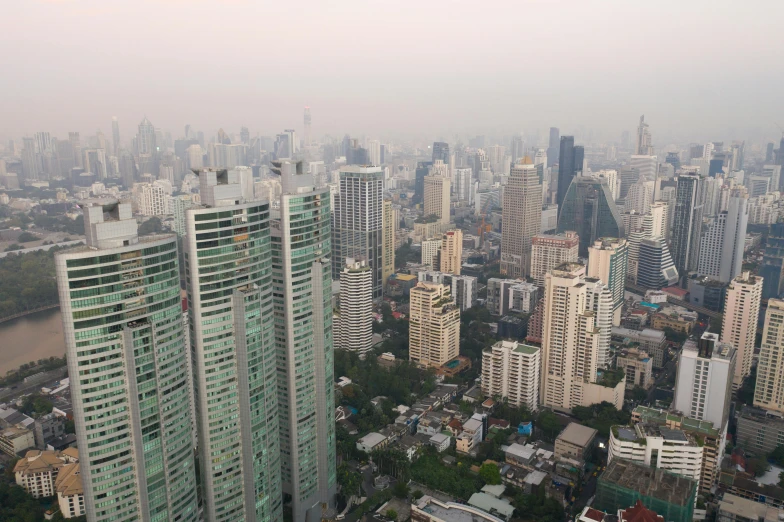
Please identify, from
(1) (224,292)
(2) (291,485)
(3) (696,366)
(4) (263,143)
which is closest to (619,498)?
(3) (696,366)

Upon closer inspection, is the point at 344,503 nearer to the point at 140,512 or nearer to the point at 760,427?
the point at 140,512

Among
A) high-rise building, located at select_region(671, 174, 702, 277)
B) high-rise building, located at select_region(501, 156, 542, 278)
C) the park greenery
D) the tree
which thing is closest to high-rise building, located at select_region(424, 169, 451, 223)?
high-rise building, located at select_region(501, 156, 542, 278)

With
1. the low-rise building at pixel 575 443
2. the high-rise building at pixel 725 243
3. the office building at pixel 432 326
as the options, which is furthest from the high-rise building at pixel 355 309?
the high-rise building at pixel 725 243

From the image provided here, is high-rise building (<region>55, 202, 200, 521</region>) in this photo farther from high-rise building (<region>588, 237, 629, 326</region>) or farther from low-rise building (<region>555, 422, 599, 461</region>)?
high-rise building (<region>588, 237, 629, 326</region>)

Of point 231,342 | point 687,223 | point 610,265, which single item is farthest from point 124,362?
point 687,223

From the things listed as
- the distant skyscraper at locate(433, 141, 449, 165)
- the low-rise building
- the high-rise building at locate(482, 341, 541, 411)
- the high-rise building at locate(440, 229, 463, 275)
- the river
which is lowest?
the river

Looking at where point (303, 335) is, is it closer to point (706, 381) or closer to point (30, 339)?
point (706, 381)
